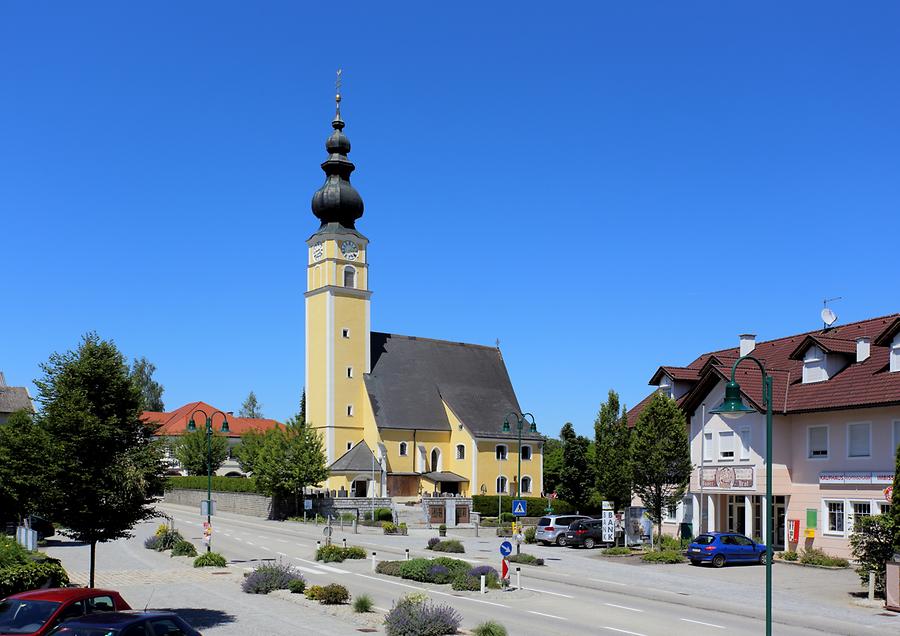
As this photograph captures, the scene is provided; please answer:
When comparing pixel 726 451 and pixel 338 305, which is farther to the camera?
pixel 338 305

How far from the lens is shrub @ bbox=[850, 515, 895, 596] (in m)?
26.6

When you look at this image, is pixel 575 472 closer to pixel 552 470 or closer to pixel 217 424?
pixel 552 470

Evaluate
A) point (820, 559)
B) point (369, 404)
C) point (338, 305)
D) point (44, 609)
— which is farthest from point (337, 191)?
point (44, 609)

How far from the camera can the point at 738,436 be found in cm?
4162

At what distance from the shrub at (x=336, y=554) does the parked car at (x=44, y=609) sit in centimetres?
2101

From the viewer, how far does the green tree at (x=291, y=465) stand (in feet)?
202

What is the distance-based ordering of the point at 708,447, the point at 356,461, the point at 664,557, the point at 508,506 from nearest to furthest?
the point at 664,557 < the point at 708,447 < the point at 508,506 < the point at 356,461

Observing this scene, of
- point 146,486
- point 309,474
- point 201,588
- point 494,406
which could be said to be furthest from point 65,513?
point 494,406

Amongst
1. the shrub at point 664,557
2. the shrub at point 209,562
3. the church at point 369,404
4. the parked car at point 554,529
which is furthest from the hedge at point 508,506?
the shrub at point 209,562

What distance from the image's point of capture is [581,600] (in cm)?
2591

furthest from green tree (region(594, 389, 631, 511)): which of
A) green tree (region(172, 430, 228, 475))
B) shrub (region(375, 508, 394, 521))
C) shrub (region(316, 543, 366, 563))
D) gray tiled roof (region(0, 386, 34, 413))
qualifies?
green tree (region(172, 430, 228, 475))

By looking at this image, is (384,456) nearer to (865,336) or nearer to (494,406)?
(494,406)

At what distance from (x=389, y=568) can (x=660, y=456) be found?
13754 mm

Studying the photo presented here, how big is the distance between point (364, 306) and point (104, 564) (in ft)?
155
